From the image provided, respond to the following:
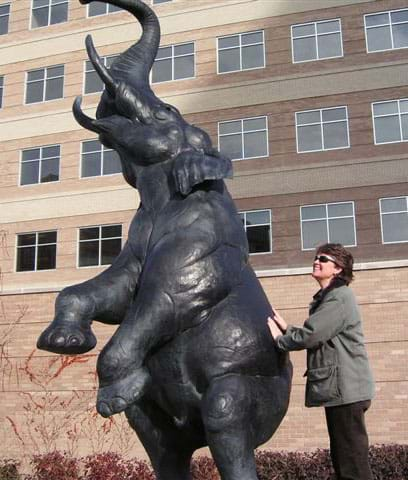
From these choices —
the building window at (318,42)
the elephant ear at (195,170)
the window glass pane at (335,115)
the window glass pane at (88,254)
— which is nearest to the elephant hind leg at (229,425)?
the elephant ear at (195,170)

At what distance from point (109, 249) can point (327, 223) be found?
21.2 ft

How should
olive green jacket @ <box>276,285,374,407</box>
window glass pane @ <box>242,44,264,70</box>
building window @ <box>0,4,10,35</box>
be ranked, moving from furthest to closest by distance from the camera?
building window @ <box>0,4,10,35</box>
window glass pane @ <box>242,44,264,70</box>
olive green jacket @ <box>276,285,374,407</box>

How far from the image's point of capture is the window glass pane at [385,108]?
17.5 m

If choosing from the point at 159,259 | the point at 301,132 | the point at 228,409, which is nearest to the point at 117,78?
the point at 159,259

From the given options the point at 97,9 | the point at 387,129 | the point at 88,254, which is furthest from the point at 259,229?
the point at 97,9

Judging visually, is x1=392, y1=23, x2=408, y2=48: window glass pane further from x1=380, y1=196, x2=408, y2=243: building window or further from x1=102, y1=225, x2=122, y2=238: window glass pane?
x1=102, y1=225, x2=122, y2=238: window glass pane

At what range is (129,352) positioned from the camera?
2.03 meters

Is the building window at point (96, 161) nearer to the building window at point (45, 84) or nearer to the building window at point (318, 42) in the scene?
the building window at point (45, 84)

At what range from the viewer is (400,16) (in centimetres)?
1803

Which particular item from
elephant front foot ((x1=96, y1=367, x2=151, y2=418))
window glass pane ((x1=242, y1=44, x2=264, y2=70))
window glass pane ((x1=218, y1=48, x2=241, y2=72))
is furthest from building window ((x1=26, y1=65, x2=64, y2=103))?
elephant front foot ((x1=96, y1=367, x2=151, y2=418))

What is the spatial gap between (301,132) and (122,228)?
5.88 meters

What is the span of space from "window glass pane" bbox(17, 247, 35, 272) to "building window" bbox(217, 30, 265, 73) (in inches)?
315

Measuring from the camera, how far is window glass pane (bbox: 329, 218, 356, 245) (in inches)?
671

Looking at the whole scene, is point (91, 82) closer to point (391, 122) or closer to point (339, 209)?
point (339, 209)
